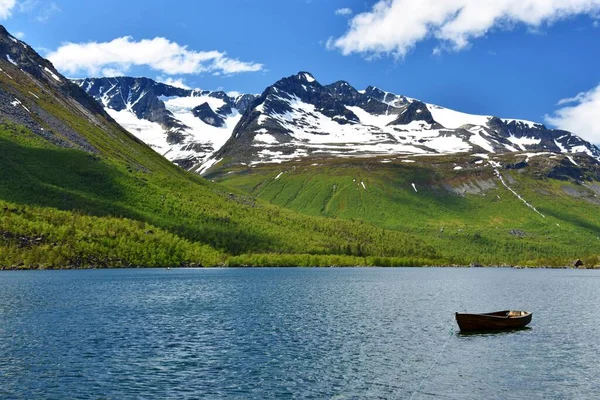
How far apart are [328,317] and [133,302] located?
40.7 m

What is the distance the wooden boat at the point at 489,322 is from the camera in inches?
3137

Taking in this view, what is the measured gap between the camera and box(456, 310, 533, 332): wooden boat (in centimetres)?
7969

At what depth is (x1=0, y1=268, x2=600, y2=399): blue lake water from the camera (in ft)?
162

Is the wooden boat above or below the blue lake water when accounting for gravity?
above

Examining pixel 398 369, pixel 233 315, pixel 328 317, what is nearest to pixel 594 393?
pixel 398 369

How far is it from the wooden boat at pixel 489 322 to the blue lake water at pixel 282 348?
5.88 feet

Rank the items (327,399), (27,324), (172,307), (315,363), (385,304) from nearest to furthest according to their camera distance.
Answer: (327,399) → (315,363) → (27,324) → (172,307) → (385,304)

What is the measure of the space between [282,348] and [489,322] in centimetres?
3244

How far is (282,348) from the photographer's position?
67.2 metres

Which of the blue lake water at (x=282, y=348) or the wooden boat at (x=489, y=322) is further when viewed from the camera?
the wooden boat at (x=489, y=322)

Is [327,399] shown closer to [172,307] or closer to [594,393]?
[594,393]

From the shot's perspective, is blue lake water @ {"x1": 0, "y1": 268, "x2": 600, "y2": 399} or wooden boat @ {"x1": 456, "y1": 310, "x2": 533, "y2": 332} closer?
blue lake water @ {"x1": 0, "y1": 268, "x2": 600, "y2": 399}

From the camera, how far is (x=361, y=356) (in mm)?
62625

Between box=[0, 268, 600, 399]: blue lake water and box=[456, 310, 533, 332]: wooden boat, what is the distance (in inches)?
70.6
